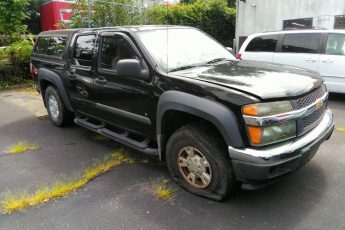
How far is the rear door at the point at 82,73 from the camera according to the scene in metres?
4.93

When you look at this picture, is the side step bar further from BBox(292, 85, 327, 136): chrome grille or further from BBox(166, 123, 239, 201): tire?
BBox(292, 85, 327, 136): chrome grille

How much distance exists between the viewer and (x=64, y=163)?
15.3 feet

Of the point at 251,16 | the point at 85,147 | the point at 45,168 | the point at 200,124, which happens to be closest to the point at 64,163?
the point at 45,168

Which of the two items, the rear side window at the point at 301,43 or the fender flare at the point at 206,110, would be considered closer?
the fender flare at the point at 206,110

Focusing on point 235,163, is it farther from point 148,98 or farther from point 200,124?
point 148,98

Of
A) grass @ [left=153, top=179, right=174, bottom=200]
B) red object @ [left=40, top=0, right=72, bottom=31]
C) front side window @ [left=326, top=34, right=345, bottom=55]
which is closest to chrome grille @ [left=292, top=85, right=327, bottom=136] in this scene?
grass @ [left=153, top=179, right=174, bottom=200]

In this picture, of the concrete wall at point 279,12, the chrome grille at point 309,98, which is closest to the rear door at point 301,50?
the chrome grille at point 309,98

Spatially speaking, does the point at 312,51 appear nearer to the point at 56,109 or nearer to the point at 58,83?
the point at 58,83

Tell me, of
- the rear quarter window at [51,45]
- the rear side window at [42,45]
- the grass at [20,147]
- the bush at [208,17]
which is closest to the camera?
the grass at [20,147]

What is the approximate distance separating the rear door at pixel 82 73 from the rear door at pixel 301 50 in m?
4.90

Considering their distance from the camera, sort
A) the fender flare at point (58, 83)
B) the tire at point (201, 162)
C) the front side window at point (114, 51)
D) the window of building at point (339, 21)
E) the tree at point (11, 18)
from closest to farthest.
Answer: the tire at point (201, 162) < the front side window at point (114, 51) < the fender flare at point (58, 83) < the tree at point (11, 18) < the window of building at point (339, 21)

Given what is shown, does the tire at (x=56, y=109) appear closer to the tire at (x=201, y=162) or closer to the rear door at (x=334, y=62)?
the tire at (x=201, y=162)

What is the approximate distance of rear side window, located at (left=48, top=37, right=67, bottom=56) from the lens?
5730 millimetres

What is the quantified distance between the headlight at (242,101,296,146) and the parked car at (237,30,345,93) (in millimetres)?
4982
